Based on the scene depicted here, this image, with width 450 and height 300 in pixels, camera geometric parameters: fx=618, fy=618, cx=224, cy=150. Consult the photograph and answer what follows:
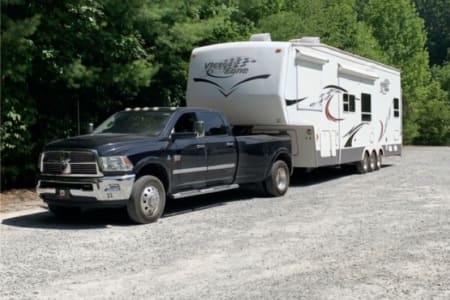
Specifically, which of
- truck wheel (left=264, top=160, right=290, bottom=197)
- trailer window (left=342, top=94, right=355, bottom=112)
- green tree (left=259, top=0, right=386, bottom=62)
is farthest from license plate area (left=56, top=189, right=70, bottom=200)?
green tree (left=259, top=0, right=386, bottom=62)

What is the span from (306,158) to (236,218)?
15.7ft

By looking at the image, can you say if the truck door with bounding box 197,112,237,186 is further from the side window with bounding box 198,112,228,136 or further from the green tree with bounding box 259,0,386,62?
the green tree with bounding box 259,0,386,62

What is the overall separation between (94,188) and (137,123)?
187 cm

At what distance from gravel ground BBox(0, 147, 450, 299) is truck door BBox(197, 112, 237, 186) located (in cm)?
60

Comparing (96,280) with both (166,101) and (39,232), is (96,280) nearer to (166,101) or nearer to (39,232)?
(39,232)

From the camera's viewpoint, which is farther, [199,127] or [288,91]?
[288,91]

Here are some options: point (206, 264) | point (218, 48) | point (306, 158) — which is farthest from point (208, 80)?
point (206, 264)

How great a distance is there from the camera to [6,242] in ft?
27.5

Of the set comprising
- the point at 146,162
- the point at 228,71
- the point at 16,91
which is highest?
the point at 228,71

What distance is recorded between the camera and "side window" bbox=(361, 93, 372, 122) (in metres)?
18.0

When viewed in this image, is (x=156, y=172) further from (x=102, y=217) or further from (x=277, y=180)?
(x=277, y=180)

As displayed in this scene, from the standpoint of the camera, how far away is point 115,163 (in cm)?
933

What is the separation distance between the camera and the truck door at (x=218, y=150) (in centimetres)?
1109

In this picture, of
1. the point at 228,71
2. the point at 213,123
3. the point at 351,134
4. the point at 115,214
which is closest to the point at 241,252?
the point at 115,214
